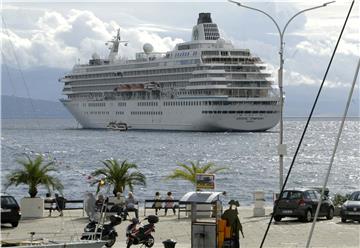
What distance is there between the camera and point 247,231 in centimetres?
2444

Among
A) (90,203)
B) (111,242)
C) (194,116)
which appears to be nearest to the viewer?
(111,242)

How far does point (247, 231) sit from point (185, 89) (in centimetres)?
12009

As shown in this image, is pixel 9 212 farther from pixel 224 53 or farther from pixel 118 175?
pixel 224 53

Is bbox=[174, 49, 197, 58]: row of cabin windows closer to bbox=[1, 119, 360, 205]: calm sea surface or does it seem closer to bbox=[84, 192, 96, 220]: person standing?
bbox=[1, 119, 360, 205]: calm sea surface

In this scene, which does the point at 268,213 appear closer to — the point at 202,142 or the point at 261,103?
the point at 202,142

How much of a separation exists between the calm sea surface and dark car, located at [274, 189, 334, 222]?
1168cm

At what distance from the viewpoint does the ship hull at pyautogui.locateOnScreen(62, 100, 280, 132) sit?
140125 mm

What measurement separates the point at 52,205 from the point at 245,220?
6874 mm

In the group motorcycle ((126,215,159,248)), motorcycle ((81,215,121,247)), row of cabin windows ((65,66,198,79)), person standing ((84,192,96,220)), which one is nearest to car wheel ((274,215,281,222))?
person standing ((84,192,96,220))

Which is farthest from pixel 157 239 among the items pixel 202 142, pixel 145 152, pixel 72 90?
pixel 72 90

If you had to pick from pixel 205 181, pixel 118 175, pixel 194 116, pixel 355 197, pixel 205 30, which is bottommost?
pixel 355 197

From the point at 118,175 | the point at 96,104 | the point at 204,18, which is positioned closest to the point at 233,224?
the point at 118,175

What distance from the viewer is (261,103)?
14062cm

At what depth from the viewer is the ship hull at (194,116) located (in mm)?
140125
